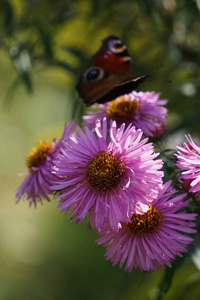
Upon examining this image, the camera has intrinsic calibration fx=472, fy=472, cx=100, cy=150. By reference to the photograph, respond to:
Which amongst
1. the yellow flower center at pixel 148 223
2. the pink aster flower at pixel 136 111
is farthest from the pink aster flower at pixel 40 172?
the yellow flower center at pixel 148 223

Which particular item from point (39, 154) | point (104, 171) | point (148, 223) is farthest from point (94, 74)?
point (148, 223)

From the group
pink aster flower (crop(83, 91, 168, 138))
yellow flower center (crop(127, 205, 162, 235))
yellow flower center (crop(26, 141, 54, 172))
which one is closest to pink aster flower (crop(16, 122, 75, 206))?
yellow flower center (crop(26, 141, 54, 172))

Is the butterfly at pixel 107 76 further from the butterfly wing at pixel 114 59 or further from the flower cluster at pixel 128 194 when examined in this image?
the flower cluster at pixel 128 194

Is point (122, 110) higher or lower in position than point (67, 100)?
lower

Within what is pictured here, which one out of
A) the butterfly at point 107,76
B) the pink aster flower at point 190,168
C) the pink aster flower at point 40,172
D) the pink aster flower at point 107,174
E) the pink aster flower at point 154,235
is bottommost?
the pink aster flower at point 154,235

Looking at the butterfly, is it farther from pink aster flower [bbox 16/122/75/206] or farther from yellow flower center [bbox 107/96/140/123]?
pink aster flower [bbox 16/122/75/206]

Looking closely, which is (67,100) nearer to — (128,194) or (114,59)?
(114,59)
